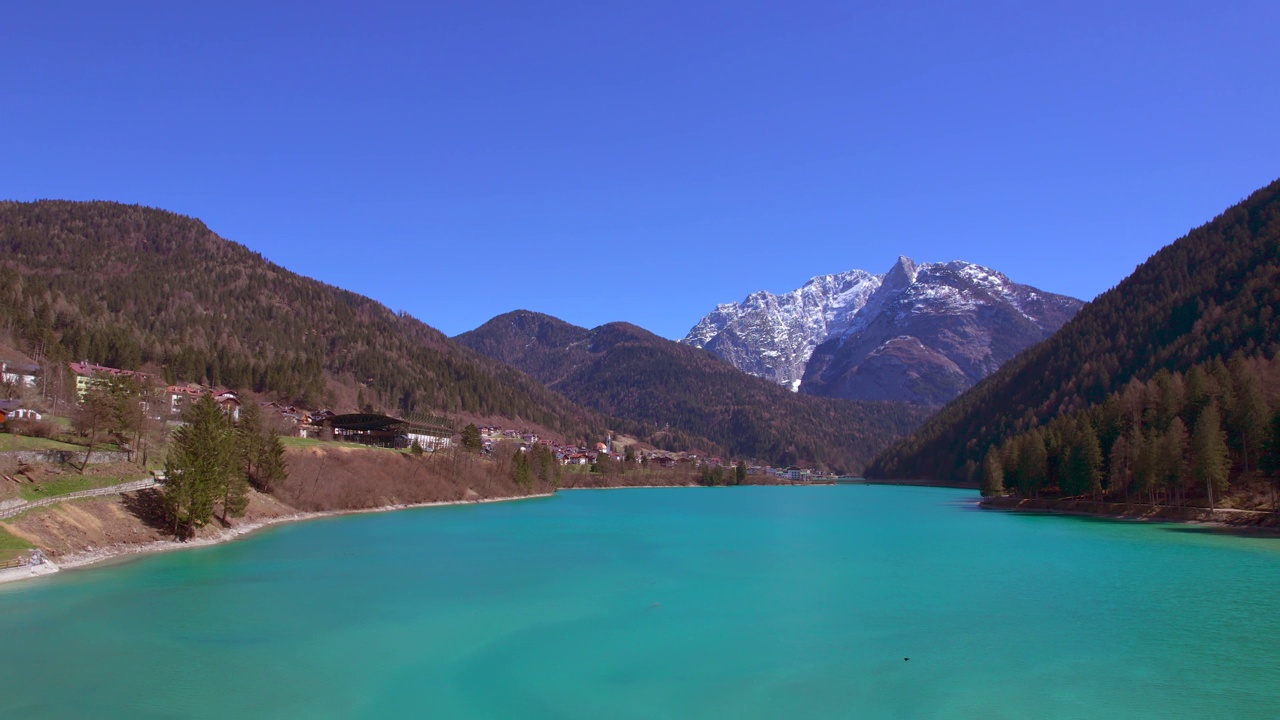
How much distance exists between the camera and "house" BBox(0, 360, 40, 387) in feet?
224

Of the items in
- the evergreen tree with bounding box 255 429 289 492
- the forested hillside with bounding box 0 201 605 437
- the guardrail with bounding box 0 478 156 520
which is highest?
the forested hillside with bounding box 0 201 605 437

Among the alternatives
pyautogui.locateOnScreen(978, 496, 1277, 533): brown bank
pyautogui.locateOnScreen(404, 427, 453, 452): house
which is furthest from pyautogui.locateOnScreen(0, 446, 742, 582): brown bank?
pyautogui.locateOnScreen(978, 496, 1277, 533): brown bank

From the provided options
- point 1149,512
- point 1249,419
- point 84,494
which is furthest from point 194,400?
point 1249,419

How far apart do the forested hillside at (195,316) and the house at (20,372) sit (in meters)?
16.9

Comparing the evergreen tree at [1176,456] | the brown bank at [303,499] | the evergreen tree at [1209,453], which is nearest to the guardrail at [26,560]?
the brown bank at [303,499]

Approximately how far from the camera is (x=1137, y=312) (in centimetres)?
12438

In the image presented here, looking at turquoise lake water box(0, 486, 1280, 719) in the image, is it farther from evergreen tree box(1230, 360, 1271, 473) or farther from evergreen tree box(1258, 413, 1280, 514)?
evergreen tree box(1230, 360, 1271, 473)

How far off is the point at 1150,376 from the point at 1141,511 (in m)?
52.1

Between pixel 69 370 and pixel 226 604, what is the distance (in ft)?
206

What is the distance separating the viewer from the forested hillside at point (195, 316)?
112188mm

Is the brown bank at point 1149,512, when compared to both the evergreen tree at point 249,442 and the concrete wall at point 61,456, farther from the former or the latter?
the concrete wall at point 61,456

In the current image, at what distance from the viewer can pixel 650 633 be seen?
946 inches

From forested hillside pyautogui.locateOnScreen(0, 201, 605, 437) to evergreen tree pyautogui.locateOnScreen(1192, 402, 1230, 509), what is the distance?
108368mm

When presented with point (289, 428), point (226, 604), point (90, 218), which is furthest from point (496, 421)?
point (226, 604)
